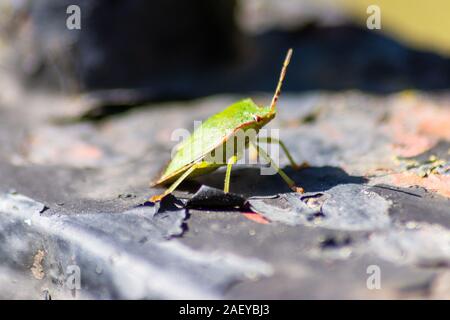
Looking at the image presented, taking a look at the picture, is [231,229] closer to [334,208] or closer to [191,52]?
[334,208]

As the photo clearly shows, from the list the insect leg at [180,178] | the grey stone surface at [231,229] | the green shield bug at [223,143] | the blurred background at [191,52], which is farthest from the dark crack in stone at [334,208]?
the blurred background at [191,52]

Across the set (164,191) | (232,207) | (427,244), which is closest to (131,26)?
(164,191)

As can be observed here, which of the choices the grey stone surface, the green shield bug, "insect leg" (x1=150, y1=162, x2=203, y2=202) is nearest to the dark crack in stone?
the grey stone surface

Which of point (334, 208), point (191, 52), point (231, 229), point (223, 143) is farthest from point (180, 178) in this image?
point (191, 52)

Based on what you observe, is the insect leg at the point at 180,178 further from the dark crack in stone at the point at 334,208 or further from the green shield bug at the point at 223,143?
the dark crack in stone at the point at 334,208

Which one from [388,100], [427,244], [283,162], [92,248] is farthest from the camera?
[388,100]

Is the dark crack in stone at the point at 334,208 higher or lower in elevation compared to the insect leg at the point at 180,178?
lower

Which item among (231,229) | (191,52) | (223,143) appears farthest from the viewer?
(191,52)
